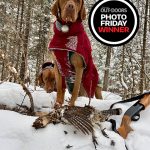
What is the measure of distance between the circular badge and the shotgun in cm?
318

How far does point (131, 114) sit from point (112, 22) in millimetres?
3804

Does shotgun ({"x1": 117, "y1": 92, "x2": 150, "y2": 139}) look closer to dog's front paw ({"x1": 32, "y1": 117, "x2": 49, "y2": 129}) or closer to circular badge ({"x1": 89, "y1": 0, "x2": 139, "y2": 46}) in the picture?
dog's front paw ({"x1": 32, "y1": 117, "x2": 49, "y2": 129})

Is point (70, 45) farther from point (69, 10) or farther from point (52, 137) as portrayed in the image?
point (52, 137)

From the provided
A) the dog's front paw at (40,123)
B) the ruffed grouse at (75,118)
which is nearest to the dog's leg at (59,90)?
the ruffed grouse at (75,118)

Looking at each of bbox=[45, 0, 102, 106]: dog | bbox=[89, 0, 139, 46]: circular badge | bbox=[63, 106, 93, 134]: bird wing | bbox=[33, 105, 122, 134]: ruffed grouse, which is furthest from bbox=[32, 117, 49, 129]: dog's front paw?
bbox=[89, 0, 139, 46]: circular badge

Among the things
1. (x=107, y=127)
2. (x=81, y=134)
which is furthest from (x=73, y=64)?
(x=81, y=134)

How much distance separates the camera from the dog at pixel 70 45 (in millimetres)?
4773

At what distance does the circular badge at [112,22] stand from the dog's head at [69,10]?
217 centimetres

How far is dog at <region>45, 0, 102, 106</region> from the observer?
4773mm

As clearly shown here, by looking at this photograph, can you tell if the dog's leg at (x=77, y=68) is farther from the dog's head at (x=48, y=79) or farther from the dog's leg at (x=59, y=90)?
the dog's head at (x=48, y=79)

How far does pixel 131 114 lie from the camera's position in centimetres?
369

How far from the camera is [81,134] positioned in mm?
2961

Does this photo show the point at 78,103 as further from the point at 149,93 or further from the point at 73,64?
the point at 149,93

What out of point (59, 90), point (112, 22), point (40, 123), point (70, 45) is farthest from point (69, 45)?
point (112, 22)
